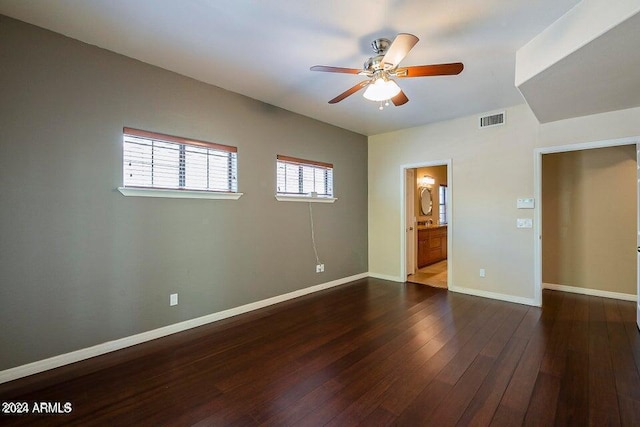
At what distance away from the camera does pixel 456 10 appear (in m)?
2.10

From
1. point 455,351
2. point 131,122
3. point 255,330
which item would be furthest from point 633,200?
point 131,122

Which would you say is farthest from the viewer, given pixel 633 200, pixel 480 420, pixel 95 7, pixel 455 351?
pixel 633 200

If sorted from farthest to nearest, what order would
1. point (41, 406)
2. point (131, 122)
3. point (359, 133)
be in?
point (359, 133)
point (131, 122)
point (41, 406)

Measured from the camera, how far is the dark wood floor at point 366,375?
181cm

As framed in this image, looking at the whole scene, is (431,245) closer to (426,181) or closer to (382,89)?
(426,181)

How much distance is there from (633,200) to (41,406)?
6777 mm

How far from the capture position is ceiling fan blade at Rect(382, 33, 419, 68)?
6.15 ft

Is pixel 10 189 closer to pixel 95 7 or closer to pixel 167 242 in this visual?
pixel 167 242

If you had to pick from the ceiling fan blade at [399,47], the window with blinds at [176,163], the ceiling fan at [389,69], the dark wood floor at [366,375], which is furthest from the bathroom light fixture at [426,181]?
the ceiling fan blade at [399,47]

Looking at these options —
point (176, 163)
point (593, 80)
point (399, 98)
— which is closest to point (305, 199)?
point (176, 163)

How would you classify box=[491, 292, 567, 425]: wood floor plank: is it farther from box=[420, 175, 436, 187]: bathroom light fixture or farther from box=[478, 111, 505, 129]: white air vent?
box=[420, 175, 436, 187]: bathroom light fixture

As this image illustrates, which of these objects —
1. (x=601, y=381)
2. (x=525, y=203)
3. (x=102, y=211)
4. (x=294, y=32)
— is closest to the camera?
(x=601, y=381)

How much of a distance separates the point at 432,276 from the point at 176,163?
4857mm

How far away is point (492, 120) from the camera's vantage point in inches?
164
